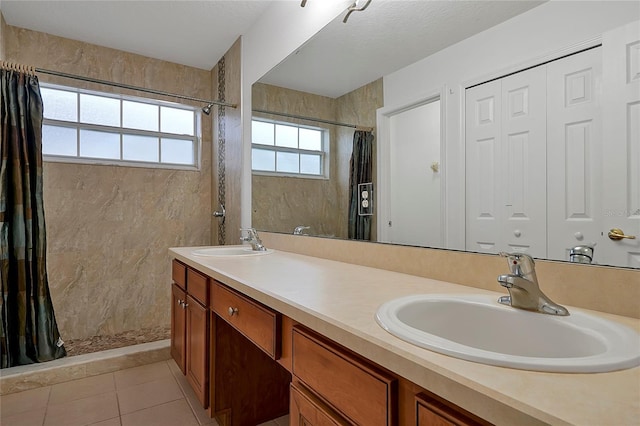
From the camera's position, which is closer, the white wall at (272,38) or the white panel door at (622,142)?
the white panel door at (622,142)

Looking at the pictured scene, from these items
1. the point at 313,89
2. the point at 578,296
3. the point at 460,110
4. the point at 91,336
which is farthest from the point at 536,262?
the point at 91,336

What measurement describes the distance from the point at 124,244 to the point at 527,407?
3.19 meters

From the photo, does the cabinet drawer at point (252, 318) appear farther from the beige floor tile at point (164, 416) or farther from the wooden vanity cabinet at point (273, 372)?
the beige floor tile at point (164, 416)

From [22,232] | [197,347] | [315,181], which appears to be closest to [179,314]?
[197,347]

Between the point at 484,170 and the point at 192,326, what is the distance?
153 centimetres

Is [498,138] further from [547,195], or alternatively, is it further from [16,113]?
[16,113]

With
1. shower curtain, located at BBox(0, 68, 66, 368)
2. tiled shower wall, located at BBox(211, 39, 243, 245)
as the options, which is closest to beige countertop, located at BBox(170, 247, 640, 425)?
tiled shower wall, located at BBox(211, 39, 243, 245)

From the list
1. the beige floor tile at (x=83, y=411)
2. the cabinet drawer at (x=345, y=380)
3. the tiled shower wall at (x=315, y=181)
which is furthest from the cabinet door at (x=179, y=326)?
the cabinet drawer at (x=345, y=380)

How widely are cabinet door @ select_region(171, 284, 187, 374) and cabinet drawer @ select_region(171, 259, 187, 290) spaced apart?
3cm

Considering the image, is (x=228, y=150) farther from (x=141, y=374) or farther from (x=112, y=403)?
(x=112, y=403)

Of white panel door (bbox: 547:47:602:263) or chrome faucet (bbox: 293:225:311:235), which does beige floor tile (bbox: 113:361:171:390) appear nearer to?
chrome faucet (bbox: 293:225:311:235)

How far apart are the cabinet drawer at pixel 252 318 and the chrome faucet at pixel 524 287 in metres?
0.60

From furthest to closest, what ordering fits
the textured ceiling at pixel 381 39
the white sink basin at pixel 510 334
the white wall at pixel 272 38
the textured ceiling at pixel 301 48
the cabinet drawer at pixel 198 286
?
the white wall at pixel 272 38, the cabinet drawer at pixel 198 286, the textured ceiling at pixel 301 48, the textured ceiling at pixel 381 39, the white sink basin at pixel 510 334

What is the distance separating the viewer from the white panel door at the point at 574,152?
79 centimetres
